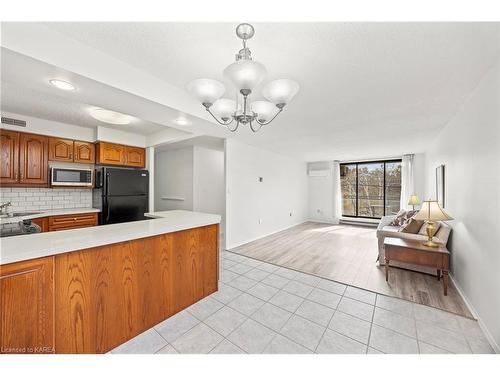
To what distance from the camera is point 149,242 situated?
5.38ft

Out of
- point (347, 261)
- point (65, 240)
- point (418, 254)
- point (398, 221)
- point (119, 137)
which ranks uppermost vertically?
point (119, 137)

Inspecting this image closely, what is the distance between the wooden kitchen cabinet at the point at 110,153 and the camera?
11.5 ft

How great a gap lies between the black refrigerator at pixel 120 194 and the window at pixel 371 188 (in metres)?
6.27

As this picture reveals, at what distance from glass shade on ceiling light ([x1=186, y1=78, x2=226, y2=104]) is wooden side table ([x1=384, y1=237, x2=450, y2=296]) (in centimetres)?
281

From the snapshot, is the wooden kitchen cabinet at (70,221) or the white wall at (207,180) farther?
the white wall at (207,180)

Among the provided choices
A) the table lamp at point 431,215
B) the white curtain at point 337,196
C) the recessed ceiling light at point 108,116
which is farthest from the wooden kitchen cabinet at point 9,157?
the white curtain at point 337,196

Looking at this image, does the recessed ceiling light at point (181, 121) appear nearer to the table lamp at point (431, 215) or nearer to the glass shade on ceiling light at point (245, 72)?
the glass shade on ceiling light at point (245, 72)

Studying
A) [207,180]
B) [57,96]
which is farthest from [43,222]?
[207,180]

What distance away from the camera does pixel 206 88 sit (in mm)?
1305

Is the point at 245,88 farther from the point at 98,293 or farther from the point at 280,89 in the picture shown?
the point at 98,293

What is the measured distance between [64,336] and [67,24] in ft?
6.44

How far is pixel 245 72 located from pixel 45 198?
4.18 meters
